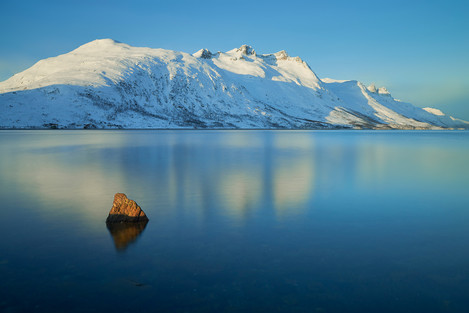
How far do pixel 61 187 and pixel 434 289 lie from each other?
690 inches

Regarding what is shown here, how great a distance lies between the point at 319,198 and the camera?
16.3 meters

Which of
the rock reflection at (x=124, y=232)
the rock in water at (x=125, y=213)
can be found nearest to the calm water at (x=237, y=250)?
the rock reflection at (x=124, y=232)

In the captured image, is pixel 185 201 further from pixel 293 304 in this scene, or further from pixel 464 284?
pixel 464 284

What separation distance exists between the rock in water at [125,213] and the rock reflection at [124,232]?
21 centimetres


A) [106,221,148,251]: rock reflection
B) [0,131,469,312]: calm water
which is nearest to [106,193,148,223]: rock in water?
[106,221,148,251]: rock reflection

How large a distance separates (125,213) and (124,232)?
124 centimetres

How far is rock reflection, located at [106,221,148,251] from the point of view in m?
9.90

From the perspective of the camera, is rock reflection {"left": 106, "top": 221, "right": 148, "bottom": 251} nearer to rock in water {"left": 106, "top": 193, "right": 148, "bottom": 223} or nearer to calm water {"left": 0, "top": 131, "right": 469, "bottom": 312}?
calm water {"left": 0, "top": 131, "right": 469, "bottom": 312}

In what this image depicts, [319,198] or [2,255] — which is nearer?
[2,255]

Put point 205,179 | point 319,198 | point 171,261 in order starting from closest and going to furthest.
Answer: point 171,261 → point 319,198 → point 205,179

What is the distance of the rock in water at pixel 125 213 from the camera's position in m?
12.0

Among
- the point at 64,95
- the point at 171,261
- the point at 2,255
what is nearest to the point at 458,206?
the point at 171,261

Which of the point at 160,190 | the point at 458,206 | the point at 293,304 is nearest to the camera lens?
the point at 293,304

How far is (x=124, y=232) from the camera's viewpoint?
35.8ft
